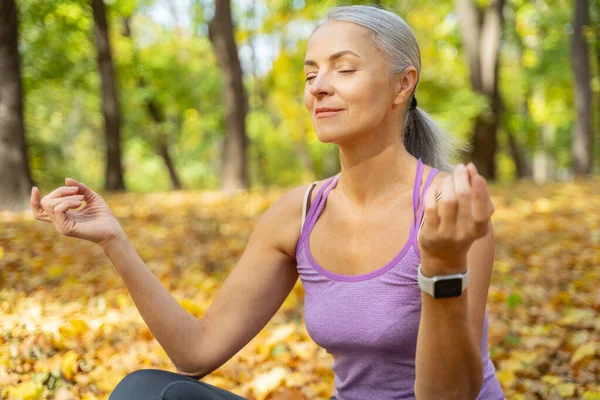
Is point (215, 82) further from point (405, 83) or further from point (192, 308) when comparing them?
point (405, 83)

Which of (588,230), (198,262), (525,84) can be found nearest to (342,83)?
(198,262)

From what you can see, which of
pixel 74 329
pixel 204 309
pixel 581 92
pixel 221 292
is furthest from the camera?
pixel 581 92

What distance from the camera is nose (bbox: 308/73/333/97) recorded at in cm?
178

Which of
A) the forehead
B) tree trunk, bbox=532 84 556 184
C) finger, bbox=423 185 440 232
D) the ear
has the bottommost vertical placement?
tree trunk, bbox=532 84 556 184

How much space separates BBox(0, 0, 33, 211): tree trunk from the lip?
5.68m

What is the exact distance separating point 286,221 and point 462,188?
1.00 meters

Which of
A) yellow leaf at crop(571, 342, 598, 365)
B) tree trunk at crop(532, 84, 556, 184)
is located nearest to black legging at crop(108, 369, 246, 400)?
yellow leaf at crop(571, 342, 598, 365)

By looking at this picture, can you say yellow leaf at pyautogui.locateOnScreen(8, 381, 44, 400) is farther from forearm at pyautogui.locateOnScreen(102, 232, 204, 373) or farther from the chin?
the chin

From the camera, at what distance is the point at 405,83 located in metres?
1.87

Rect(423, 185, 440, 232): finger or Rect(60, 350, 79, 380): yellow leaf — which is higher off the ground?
Rect(423, 185, 440, 232): finger

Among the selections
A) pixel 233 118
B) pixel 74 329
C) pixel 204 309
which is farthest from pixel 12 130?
pixel 233 118

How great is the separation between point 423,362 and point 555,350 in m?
2.36

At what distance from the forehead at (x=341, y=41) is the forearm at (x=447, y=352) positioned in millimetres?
788

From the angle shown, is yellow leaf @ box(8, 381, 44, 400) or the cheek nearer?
the cheek
